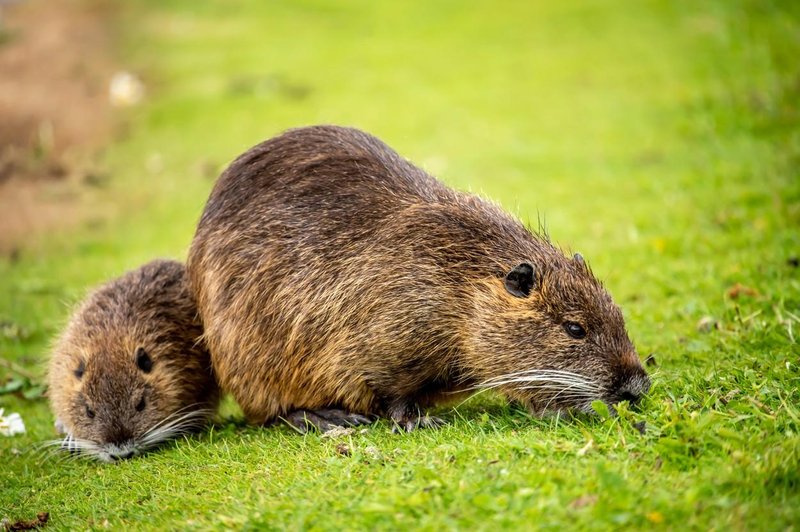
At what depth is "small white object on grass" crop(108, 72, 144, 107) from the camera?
12.3 m

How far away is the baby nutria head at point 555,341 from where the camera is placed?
4.03 m

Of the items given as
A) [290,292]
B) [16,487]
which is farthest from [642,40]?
[16,487]

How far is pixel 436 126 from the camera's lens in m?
11.9

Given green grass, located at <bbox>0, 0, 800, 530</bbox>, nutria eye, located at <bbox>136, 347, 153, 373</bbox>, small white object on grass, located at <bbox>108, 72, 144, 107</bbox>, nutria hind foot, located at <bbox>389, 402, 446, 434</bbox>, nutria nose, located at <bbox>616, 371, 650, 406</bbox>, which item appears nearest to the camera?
green grass, located at <bbox>0, 0, 800, 530</bbox>

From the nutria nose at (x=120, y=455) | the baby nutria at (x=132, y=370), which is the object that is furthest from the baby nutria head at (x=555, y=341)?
the nutria nose at (x=120, y=455)

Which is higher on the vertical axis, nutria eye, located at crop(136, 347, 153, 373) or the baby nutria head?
the baby nutria head

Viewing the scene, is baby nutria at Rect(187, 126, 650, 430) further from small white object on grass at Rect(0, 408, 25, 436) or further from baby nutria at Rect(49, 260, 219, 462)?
small white object on grass at Rect(0, 408, 25, 436)

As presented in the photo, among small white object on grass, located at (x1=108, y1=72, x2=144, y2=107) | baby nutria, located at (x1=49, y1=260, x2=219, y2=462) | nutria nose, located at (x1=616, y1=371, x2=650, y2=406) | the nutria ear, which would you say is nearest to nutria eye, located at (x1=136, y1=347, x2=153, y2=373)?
baby nutria, located at (x1=49, y1=260, x2=219, y2=462)

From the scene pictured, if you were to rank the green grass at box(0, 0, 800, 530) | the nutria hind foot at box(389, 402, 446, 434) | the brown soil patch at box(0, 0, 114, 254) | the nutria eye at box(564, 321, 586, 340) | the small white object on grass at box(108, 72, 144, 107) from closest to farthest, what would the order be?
1. the green grass at box(0, 0, 800, 530)
2. the nutria eye at box(564, 321, 586, 340)
3. the nutria hind foot at box(389, 402, 446, 434)
4. the brown soil patch at box(0, 0, 114, 254)
5. the small white object on grass at box(108, 72, 144, 107)

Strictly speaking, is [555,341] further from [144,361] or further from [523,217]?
[523,217]

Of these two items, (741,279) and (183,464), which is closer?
(183,464)

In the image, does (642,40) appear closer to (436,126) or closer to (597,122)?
(597,122)

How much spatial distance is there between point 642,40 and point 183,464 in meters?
12.3

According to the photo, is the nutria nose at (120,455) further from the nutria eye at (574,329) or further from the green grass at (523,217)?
the nutria eye at (574,329)
